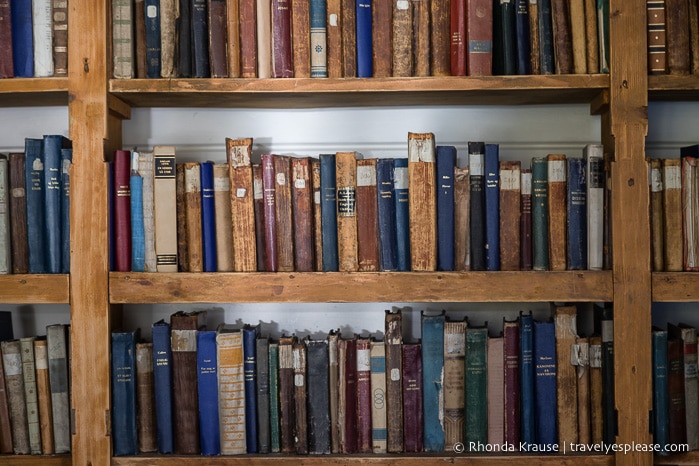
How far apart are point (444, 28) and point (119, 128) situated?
0.96m

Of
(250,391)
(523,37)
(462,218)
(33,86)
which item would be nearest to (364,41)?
(523,37)

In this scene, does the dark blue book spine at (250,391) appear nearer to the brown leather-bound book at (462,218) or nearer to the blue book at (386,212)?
the blue book at (386,212)

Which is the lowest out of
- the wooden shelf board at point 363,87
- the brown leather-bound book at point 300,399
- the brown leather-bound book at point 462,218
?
the brown leather-bound book at point 300,399

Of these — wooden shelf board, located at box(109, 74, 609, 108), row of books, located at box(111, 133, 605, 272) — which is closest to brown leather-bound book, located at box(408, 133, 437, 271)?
row of books, located at box(111, 133, 605, 272)

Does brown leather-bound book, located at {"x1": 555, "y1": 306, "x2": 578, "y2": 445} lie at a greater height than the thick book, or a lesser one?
lesser

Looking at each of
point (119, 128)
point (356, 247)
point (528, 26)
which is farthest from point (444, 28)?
point (119, 128)

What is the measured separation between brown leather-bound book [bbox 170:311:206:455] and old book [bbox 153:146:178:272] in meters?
0.22

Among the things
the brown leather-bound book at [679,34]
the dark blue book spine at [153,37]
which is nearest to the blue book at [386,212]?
the dark blue book spine at [153,37]

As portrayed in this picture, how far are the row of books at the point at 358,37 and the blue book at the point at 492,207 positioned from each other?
224 mm

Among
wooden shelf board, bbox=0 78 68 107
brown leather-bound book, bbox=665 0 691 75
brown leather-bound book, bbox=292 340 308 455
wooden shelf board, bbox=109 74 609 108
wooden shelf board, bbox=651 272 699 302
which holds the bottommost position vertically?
brown leather-bound book, bbox=292 340 308 455

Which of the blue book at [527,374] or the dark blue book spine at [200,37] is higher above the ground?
the dark blue book spine at [200,37]

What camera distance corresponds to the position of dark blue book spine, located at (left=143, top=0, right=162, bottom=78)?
1651mm

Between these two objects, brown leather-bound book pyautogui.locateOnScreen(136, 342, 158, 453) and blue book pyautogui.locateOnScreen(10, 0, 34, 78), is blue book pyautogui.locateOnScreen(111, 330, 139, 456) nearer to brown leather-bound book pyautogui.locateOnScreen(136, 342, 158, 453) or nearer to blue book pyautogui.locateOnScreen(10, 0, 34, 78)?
brown leather-bound book pyautogui.locateOnScreen(136, 342, 158, 453)

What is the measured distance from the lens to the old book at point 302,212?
1.64 meters
